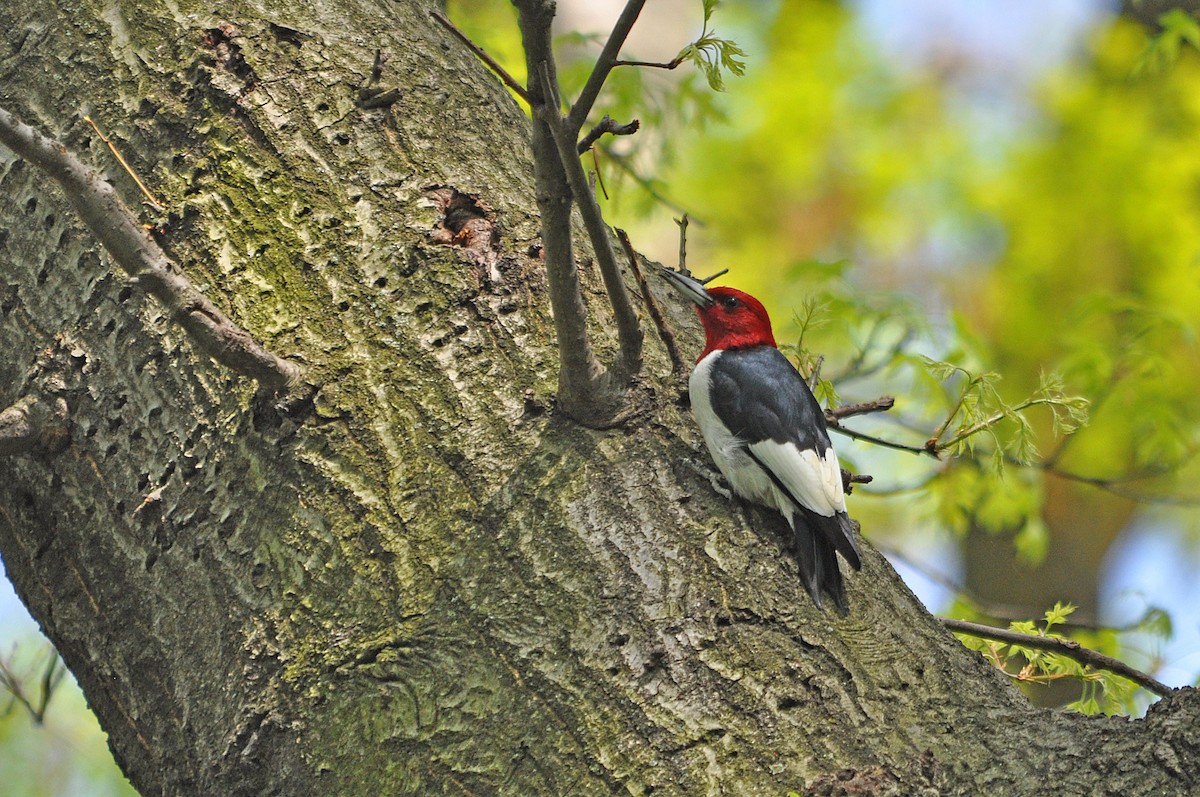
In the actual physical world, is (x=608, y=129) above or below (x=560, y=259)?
above

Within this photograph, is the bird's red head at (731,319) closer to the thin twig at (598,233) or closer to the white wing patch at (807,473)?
the white wing patch at (807,473)

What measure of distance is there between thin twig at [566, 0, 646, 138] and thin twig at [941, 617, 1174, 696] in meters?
1.64

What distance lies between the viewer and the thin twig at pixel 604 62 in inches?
63.7

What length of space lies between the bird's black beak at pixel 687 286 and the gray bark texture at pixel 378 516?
56 cm

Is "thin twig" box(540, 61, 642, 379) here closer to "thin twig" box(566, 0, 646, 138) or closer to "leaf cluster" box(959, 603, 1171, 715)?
"thin twig" box(566, 0, 646, 138)

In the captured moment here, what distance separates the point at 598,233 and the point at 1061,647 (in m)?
1.53

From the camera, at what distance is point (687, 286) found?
3.14 metres

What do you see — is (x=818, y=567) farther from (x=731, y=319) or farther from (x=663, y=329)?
(x=731, y=319)

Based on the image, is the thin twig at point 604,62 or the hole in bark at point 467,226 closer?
the thin twig at point 604,62

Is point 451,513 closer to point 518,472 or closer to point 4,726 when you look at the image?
point 518,472

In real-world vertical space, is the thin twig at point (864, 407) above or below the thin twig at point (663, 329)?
above

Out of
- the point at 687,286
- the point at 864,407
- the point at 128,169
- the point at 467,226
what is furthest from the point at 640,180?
the point at 128,169

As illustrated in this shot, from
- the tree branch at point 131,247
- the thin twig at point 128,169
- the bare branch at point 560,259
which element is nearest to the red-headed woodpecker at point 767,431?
the bare branch at point 560,259

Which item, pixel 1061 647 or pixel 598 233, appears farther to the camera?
pixel 1061 647
